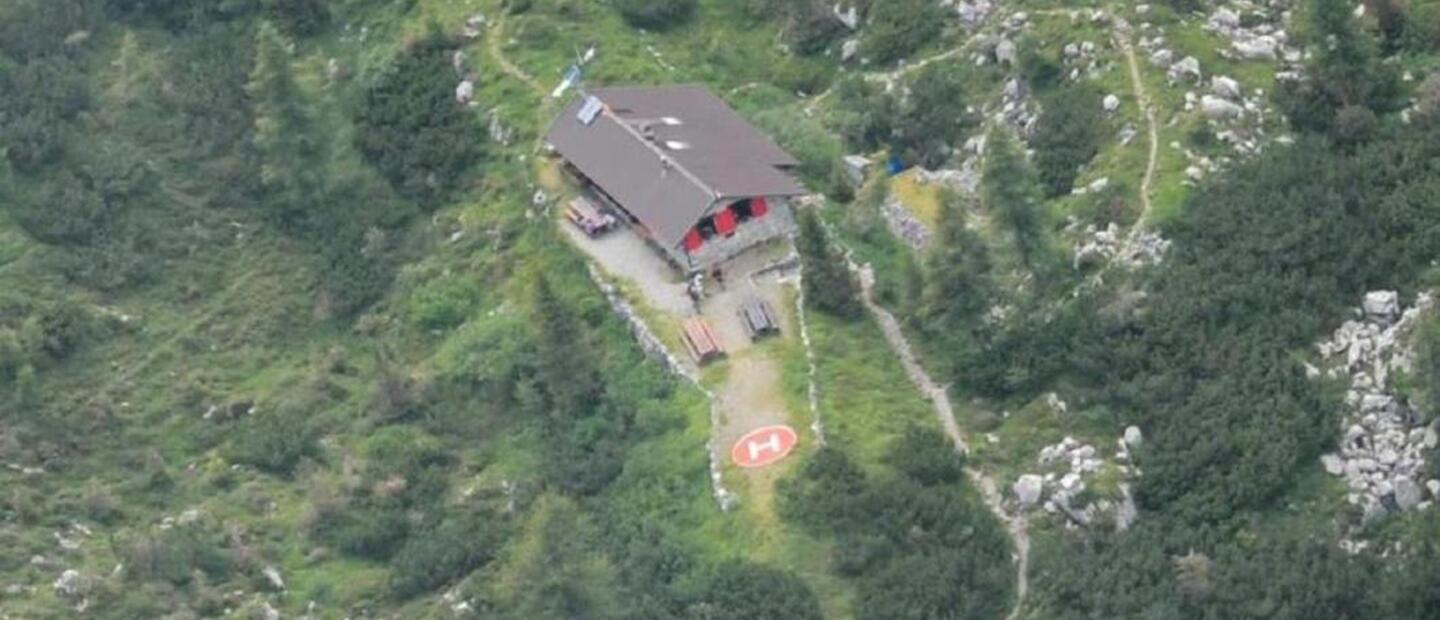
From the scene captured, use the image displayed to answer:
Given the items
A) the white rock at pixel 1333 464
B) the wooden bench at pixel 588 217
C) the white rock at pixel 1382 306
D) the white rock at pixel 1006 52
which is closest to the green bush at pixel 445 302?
the wooden bench at pixel 588 217

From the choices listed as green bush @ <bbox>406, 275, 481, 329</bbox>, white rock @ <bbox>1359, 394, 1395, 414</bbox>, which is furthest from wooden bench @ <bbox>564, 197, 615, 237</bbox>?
white rock @ <bbox>1359, 394, 1395, 414</bbox>

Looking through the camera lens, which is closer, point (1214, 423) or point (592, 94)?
point (1214, 423)

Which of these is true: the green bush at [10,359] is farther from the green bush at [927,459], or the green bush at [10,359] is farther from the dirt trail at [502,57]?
the green bush at [927,459]

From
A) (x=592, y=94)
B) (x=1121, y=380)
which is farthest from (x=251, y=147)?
(x=1121, y=380)

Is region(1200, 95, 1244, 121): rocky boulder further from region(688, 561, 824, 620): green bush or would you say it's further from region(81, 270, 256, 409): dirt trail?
region(81, 270, 256, 409): dirt trail

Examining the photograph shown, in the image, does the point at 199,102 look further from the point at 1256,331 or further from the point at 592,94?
the point at 1256,331
